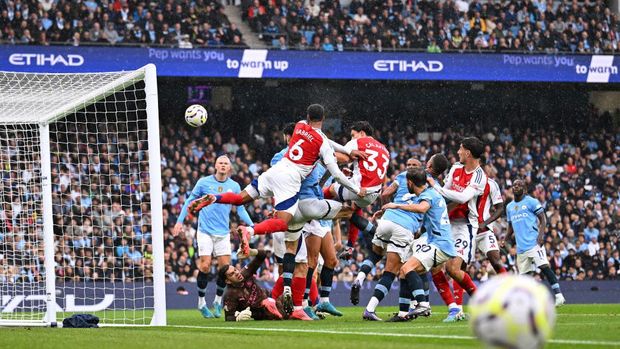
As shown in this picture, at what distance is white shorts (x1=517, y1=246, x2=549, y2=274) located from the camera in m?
17.8

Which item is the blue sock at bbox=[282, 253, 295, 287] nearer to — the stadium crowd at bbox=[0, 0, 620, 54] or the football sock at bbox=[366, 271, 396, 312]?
the football sock at bbox=[366, 271, 396, 312]

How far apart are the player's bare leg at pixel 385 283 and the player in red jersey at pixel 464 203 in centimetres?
70

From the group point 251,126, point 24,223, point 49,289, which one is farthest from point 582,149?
point 49,289

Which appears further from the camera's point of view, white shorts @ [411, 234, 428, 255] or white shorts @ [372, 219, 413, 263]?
white shorts @ [372, 219, 413, 263]

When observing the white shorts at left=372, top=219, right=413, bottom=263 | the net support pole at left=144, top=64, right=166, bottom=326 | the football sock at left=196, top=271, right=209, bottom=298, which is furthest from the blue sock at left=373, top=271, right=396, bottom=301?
the football sock at left=196, top=271, right=209, bottom=298

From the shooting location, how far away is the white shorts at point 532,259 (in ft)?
58.2

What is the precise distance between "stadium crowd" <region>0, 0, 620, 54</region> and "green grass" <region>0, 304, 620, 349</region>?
682 inches

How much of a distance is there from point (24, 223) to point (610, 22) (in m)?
23.5

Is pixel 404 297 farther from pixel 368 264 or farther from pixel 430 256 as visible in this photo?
pixel 368 264

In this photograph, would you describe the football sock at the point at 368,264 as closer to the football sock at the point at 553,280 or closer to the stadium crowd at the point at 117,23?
the football sock at the point at 553,280

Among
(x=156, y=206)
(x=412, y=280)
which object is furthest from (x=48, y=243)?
(x=412, y=280)

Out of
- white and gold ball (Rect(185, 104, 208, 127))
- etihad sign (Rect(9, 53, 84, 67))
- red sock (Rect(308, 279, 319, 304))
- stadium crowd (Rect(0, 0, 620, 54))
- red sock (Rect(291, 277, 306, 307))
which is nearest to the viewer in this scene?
red sock (Rect(291, 277, 306, 307))

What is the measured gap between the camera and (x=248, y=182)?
28078 mm

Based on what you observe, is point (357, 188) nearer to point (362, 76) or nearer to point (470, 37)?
point (362, 76)
